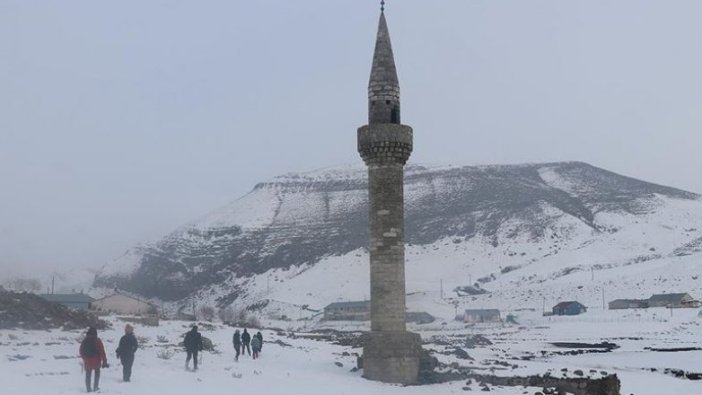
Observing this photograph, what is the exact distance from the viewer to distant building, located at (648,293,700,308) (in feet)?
303

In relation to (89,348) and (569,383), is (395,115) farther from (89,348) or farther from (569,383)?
(89,348)

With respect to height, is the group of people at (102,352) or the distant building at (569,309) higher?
the distant building at (569,309)

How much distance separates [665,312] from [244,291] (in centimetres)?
9640

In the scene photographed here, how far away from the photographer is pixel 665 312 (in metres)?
84.1

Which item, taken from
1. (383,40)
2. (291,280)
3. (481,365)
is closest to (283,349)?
(481,365)

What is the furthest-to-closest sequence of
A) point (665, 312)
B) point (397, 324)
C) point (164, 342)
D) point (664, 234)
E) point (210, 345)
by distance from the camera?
point (664, 234) → point (665, 312) → point (164, 342) → point (210, 345) → point (397, 324)

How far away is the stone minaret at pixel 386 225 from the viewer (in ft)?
94.2

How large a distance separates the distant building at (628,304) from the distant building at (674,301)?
1.12 m

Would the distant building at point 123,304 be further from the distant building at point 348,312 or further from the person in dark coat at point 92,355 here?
the person in dark coat at point 92,355

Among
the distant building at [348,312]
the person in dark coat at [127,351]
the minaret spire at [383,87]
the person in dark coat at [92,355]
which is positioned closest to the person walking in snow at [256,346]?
the minaret spire at [383,87]

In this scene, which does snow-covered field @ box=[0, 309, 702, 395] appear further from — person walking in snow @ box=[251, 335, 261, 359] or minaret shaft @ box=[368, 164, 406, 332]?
minaret shaft @ box=[368, 164, 406, 332]

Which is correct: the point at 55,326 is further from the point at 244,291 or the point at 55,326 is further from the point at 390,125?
the point at 244,291

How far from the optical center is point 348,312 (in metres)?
112

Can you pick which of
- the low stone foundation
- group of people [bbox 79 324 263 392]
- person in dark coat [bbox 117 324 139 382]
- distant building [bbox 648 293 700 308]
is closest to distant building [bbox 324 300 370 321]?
distant building [bbox 648 293 700 308]
